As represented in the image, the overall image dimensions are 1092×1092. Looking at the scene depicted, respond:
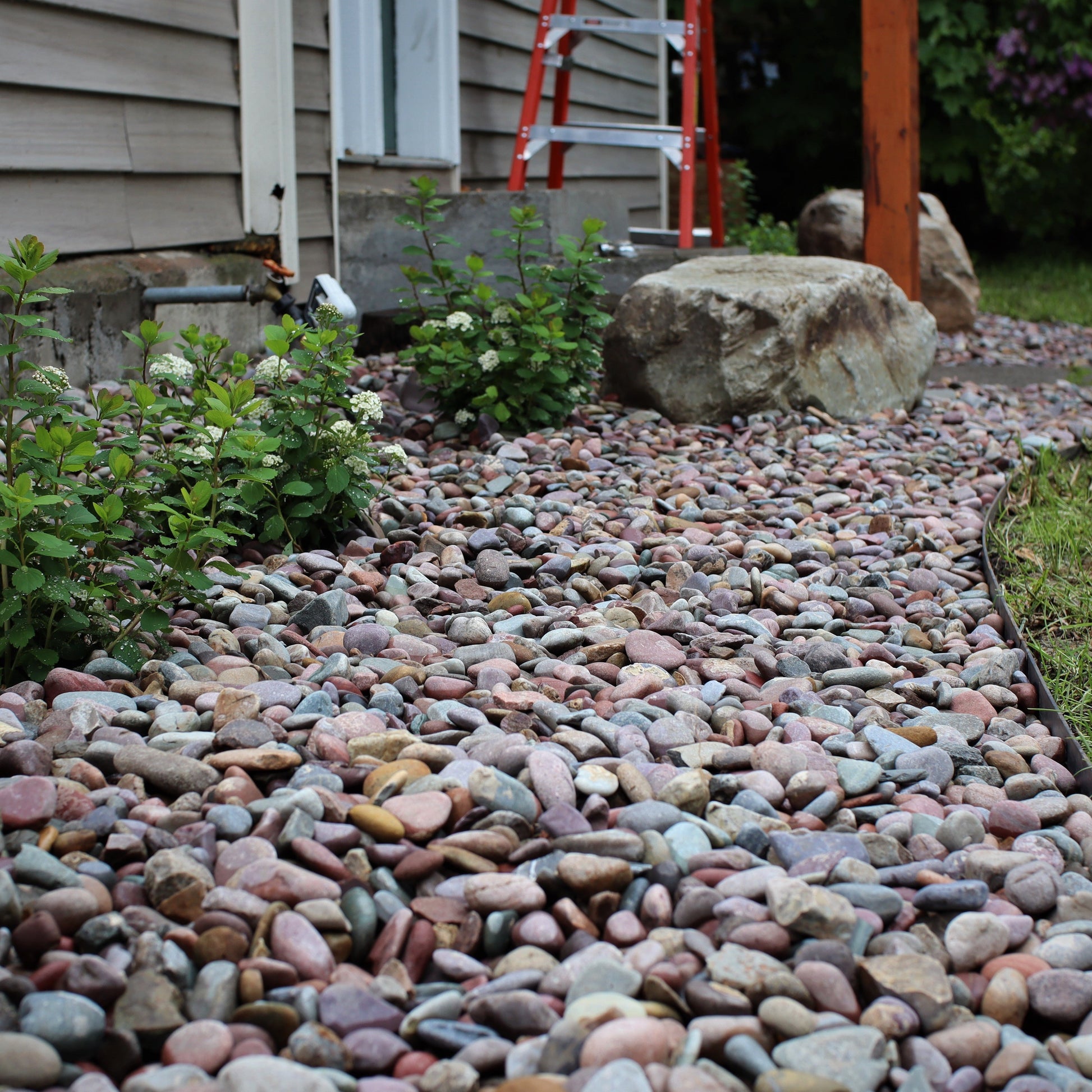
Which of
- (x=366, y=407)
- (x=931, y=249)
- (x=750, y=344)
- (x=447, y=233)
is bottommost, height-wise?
(x=366, y=407)

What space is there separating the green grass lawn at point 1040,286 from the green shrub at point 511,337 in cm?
456

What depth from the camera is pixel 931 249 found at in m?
6.08

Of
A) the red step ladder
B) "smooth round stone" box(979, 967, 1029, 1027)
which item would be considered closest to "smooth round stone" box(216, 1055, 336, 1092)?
"smooth round stone" box(979, 967, 1029, 1027)

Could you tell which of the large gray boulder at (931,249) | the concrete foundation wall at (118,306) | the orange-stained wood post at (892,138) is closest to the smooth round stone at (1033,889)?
the concrete foundation wall at (118,306)

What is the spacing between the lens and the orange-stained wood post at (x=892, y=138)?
15.2 ft

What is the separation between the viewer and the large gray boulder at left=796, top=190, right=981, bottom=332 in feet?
19.9

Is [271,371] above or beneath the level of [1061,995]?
above

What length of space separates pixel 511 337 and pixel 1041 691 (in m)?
1.77

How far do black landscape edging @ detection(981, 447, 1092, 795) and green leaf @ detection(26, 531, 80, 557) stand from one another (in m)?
1.36

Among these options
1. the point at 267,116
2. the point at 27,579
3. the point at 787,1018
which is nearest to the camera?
the point at 787,1018

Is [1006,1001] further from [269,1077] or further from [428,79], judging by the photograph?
[428,79]

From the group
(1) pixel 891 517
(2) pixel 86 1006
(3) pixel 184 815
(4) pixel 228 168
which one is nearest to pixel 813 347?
(1) pixel 891 517

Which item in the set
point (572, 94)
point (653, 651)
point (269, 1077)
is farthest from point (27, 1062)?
point (572, 94)

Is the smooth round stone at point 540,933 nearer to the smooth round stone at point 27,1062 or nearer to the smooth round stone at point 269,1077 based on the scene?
the smooth round stone at point 269,1077
